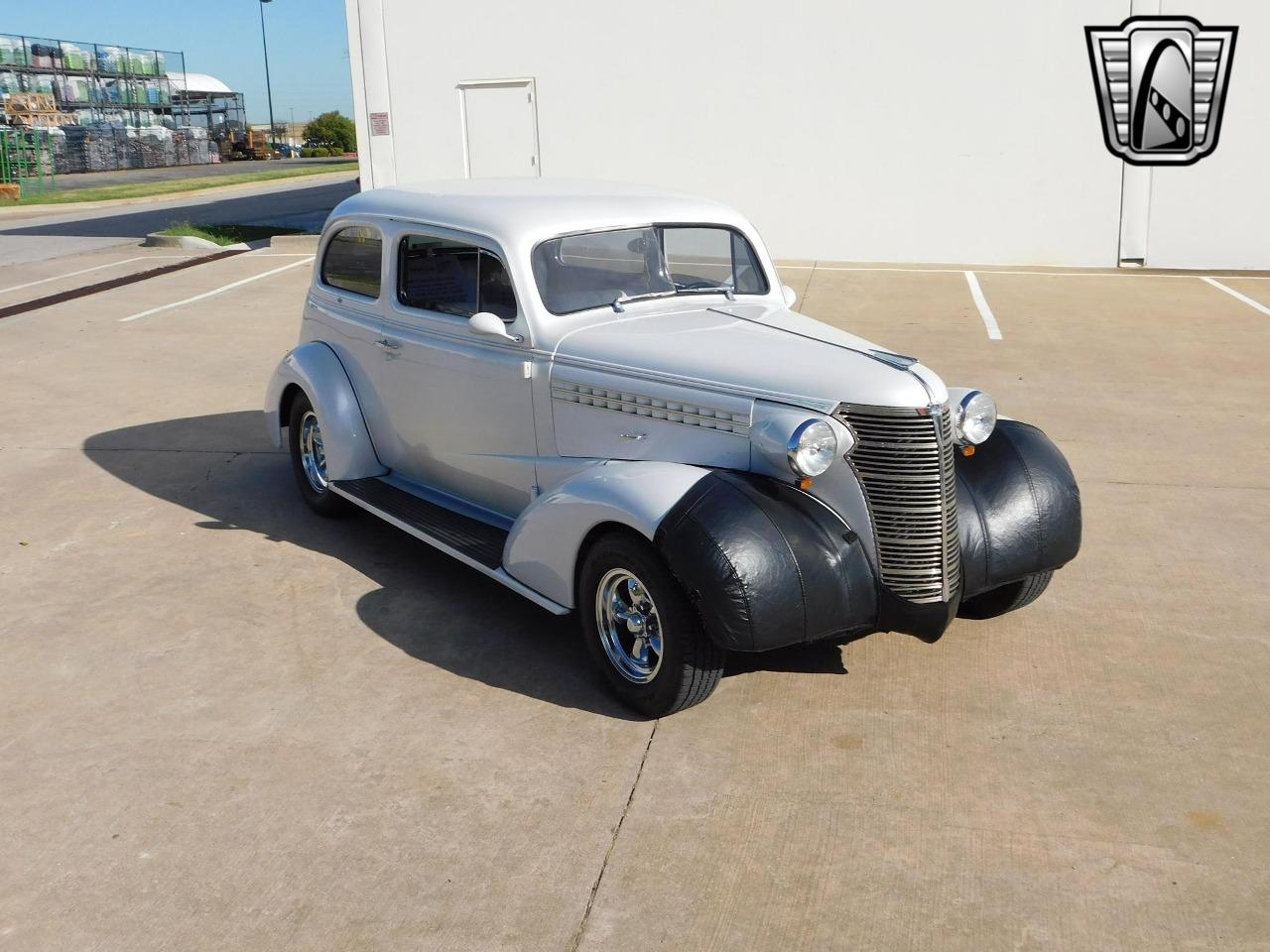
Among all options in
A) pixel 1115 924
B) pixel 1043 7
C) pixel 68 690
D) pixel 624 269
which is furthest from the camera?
pixel 1043 7

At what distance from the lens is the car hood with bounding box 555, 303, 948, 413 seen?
4.37 m

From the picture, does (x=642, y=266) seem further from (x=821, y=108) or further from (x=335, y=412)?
(x=821, y=108)

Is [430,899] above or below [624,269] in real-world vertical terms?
below

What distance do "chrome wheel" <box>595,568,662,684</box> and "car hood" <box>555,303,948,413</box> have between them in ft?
2.64

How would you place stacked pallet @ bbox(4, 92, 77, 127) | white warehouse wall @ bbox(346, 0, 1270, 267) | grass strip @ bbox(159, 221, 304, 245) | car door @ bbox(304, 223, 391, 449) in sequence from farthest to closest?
stacked pallet @ bbox(4, 92, 77, 127) < grass strip @ bbox(159, 221, 304, 245) < white warehouse wall @ bbox(346, 0, 1270, 267) < car door @ bbox(304, 223, 391, 449)

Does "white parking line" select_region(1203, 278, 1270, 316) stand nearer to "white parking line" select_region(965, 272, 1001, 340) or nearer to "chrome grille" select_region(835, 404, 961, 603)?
"white parking line" select_region(965, 272, 1001, 340)

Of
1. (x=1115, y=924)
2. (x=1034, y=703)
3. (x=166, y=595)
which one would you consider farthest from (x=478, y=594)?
(x=1115, y=924)

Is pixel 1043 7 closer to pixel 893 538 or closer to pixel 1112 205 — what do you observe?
pixel 1112 205

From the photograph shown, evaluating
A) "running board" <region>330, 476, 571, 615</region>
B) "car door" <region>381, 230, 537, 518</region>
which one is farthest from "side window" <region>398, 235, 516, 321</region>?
"running board" <region>330, 476, 571, 615</region>

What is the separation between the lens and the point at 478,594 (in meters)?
5.63

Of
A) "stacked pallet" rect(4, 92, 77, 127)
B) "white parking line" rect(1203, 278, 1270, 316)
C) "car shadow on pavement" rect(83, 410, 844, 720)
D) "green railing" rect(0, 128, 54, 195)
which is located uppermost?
"stacked pallet" rect(4, 92, 77, 127)

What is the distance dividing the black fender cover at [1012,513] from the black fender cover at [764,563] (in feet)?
1.68

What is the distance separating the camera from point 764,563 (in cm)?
408

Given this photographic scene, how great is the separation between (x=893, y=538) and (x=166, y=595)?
Answer: 10.9 feet
